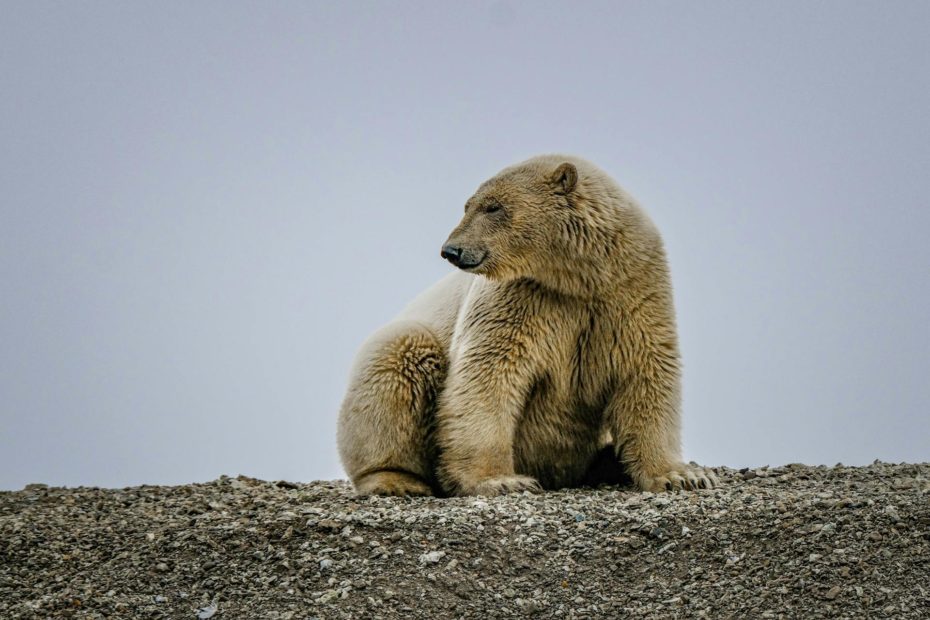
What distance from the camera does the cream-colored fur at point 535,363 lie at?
28.6 ft

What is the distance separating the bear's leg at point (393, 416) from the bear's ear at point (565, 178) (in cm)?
168

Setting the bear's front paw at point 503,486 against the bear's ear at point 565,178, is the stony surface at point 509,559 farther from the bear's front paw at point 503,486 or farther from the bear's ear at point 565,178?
the bear's ear at point 565,178

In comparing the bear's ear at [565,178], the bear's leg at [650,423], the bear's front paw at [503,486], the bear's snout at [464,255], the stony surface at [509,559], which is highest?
the bear's ear at [565,178]

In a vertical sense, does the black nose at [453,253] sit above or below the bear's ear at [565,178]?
below

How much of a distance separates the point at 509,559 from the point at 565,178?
309cm

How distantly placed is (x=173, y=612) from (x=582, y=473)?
3744mm

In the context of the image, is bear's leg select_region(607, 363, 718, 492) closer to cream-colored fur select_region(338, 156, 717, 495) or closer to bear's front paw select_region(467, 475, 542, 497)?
cream-colored fur select_region(338, 156, 717, 495)

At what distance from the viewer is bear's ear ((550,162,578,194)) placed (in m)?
8.81

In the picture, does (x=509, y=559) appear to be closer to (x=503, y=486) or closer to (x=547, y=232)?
(x=503, y=486)

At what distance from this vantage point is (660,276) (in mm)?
9023

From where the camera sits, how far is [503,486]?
27.9 ft

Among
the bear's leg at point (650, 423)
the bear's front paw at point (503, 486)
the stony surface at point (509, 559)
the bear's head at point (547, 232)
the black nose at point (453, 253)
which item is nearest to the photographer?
the stony surface at point (509, 559)

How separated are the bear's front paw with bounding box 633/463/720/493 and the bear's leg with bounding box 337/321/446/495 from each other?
1.71 meters

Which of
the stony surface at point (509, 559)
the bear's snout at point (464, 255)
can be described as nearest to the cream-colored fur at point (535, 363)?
the bear's snout at point (464, 255)
